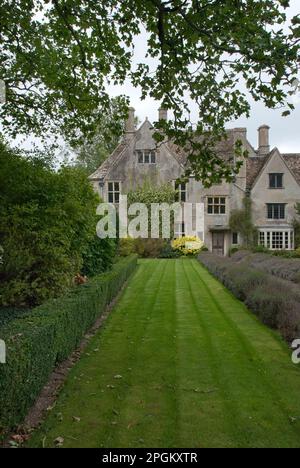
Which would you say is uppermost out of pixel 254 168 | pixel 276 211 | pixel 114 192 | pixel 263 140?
pixel 263 140

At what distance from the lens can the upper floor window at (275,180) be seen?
37.3 metres

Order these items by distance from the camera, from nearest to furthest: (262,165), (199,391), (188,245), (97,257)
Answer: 1. (199,391)
2. (97,257)
3. (188,245)
4. (262,165)

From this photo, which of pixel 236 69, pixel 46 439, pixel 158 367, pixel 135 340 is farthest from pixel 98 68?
pixel 46 439

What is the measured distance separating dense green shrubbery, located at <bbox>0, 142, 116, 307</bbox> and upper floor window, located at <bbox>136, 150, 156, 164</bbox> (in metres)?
27.0

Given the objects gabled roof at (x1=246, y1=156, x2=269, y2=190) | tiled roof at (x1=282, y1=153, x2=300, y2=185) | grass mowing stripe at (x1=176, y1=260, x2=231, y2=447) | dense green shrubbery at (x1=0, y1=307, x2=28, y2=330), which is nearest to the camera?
grass mowing stripe at (x1=176, y1=260, x2=231, y2=447)

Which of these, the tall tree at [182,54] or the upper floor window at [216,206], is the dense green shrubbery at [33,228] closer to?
the tall tree at [182,54]

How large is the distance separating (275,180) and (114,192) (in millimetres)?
13646

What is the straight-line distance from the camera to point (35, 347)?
204 inches

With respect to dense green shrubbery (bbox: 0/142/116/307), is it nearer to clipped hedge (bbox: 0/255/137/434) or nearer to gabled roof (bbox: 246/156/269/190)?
clipped hedge (bbox: 0/255/137/434)

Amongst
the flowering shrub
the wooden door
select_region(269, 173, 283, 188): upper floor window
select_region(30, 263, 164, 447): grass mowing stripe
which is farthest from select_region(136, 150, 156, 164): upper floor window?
select_region(30, 263, 164, 447): grass mowing stripe

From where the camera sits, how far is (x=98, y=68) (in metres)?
9.74

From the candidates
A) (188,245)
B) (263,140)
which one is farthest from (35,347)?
(263,140)

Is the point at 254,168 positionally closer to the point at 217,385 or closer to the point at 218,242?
the point at 218,242

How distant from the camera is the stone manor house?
121ft
